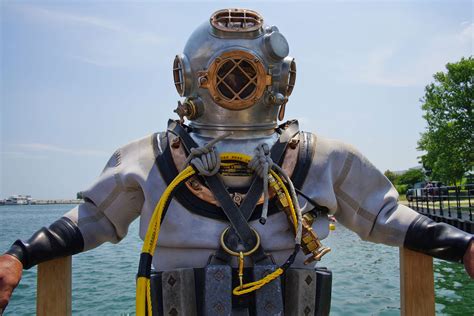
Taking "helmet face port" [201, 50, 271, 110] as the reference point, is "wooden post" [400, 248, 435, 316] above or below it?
below

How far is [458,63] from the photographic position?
19.5 metres

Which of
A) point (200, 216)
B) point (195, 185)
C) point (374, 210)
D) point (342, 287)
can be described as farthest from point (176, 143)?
point (342, 287)

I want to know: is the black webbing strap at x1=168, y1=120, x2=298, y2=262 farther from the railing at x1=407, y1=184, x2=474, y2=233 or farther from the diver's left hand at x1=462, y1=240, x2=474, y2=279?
the railing at x1=407, y1=184, x2=474, y2=233

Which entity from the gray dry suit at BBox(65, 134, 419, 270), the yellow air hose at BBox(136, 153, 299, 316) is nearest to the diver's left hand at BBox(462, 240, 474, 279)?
the gray dry suit at BBox(65, 134, 419, 270)

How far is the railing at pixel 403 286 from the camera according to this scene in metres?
1.83

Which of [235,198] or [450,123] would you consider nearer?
[235,198]

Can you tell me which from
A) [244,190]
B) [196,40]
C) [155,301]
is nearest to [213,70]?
[196,40]

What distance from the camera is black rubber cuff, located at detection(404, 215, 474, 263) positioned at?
67.6 inches

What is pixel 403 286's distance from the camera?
188 cm

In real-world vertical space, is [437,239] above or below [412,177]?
below

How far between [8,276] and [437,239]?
4.98 ft

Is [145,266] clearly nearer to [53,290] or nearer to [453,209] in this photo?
[53,290]

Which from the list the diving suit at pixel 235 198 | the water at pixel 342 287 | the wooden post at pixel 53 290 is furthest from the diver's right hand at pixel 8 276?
the water at pixel 342 287

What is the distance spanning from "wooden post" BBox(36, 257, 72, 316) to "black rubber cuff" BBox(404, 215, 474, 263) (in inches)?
53.0
